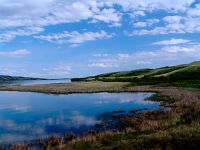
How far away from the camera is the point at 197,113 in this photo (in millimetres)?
32031

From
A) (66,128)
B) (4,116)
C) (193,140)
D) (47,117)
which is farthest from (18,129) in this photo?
(193,140)

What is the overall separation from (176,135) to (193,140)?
→ 153cm

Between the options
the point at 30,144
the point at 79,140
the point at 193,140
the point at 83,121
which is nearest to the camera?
the point at 193,140

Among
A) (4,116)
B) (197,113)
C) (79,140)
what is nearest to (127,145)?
(79,140)

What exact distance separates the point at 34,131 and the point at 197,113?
15828mm

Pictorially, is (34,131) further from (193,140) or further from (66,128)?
(193,140)

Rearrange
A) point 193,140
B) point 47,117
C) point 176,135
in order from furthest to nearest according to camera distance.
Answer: point 47,117 → point 176,135 → point 193,140

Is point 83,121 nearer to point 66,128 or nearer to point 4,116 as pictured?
point 66,128

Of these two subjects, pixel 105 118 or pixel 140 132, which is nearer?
pixel 140 132

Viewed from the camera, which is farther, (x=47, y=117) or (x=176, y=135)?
(x=47, y=117)

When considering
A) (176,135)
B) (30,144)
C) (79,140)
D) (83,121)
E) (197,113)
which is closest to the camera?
(176,135)

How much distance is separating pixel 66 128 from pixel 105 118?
23.1ft

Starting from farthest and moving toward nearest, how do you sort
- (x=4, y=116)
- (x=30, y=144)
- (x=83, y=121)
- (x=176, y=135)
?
1. (x=4, y=116)
2. (x=83, y=121)
3. (x=30, y=144)
4. (x=176, y=135)

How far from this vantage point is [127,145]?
Answer: 811 inches
